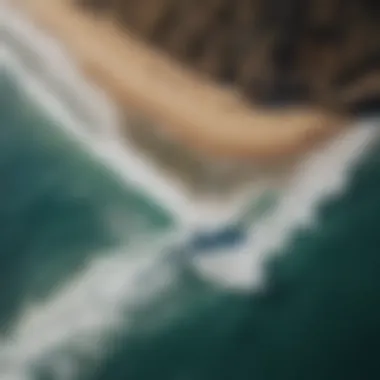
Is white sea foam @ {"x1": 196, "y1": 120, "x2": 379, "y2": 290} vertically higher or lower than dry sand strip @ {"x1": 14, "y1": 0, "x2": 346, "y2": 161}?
lower

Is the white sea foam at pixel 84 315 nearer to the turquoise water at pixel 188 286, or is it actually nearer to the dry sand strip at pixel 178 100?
the turquoise water at pixel 188 286

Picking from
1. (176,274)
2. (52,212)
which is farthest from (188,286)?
(52,212)

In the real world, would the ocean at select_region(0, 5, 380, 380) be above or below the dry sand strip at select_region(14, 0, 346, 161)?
below

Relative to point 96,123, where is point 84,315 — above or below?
below

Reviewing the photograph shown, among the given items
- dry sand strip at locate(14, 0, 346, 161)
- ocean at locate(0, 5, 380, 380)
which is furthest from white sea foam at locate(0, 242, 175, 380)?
dry sand strip at locate(14, 0, 346, 161)

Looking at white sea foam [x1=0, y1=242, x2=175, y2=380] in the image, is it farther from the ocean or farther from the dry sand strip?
the dry sand strip

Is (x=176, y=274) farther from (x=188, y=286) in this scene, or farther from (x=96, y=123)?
(x=96, y=123)

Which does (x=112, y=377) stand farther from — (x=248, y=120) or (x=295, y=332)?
(x=248, y=120)
